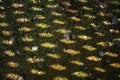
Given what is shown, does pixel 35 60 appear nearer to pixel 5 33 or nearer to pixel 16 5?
pixel 5 33

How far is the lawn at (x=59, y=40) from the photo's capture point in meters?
5.48

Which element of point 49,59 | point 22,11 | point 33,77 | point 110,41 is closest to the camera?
point 33,77

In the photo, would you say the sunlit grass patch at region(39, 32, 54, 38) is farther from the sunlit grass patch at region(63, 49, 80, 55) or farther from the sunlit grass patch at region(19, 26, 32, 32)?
the sunlit grass patch at region(63, 49, 80, 55)

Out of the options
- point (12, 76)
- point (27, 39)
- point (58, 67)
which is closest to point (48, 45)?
point (27, 39)

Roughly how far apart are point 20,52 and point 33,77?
0.67 metres

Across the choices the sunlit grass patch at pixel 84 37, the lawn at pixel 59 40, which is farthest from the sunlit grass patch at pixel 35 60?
the sunlit grass patch at pixel 84 37

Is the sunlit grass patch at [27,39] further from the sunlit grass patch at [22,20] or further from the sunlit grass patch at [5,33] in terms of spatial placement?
the sunlit grass patch at [22,20]

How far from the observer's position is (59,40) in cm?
607

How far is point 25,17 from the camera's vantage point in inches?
257

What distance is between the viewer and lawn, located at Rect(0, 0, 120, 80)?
18.0 feet

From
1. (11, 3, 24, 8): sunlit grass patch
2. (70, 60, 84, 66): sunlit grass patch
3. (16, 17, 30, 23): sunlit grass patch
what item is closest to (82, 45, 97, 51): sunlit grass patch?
(70, 60, 84, 66): sunlit grass patch

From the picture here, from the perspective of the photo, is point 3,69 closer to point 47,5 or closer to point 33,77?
point 33,77

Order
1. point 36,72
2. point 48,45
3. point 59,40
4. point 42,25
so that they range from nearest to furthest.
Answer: point 36,72
point 48,45
point 59,40
point 42,25

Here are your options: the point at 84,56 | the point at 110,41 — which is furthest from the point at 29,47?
the point at 110,41
